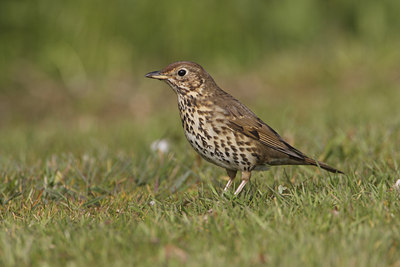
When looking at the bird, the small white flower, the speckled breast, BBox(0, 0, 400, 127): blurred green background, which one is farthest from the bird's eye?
BBox(0, 0, 400, 127): blurred green background

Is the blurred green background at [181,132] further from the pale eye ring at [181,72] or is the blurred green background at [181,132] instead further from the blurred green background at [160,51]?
the pale eye ring at [181,72]

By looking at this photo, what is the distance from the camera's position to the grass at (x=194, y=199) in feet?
10.1

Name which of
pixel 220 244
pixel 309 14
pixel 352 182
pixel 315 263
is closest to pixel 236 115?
pixel 352 182

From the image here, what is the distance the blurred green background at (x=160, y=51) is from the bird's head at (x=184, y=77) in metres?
5.20

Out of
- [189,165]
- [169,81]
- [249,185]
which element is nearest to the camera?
[249,185]

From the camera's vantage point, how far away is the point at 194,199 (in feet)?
13.9

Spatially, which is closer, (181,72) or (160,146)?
(181,72)

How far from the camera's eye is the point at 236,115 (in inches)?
190

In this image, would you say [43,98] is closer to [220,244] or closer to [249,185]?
[249,185]

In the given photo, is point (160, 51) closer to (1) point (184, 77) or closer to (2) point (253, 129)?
(1) point (184, 77)

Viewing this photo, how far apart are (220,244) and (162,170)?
214 centimetres

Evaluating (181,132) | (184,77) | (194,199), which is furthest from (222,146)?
(181,132)

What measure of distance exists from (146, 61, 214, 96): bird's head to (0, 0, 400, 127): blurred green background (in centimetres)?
520

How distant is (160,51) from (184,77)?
22.5 feet
